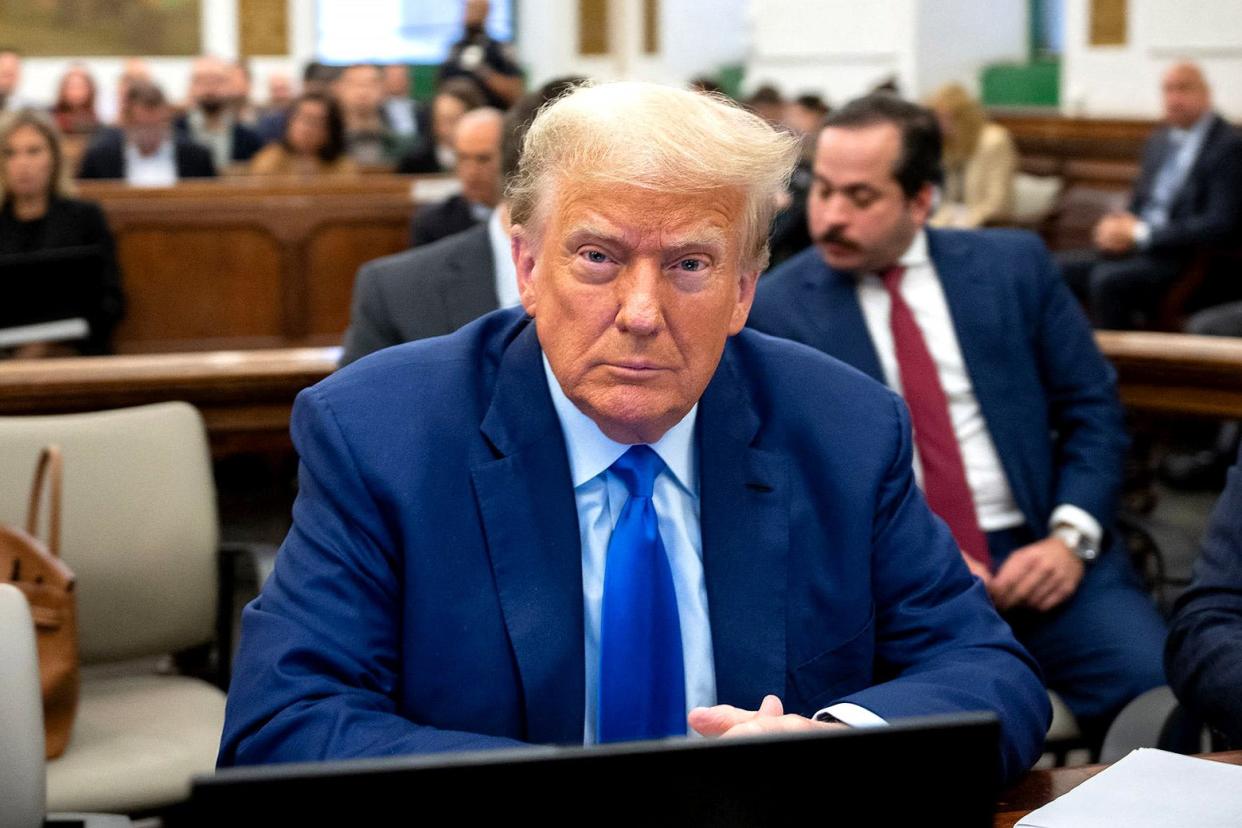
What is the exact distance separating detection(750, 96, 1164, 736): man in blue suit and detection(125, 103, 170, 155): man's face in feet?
23.3

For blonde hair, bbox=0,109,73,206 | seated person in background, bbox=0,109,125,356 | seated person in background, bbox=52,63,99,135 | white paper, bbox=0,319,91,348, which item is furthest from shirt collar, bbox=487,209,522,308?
Result: seated person in background, bbox=52,63,99,135

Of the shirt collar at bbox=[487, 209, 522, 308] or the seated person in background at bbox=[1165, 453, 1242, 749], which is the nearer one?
the seated person in background at bbox=[1165, 453, 1242, 749]

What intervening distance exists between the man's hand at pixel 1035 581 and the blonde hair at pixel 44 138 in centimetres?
446

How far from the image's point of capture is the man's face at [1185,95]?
7715 millimetres

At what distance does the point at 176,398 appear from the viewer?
3.60 m

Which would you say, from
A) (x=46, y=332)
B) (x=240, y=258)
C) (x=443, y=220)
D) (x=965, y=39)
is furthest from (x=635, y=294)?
(x=965, y=39)

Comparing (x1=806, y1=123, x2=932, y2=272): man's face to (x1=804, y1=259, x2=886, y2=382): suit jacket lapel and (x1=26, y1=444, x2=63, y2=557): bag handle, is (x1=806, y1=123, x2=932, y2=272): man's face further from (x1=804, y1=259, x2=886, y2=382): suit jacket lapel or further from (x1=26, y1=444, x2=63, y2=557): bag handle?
(x1=26, y1=444, x2=63, y2=557): bag handle

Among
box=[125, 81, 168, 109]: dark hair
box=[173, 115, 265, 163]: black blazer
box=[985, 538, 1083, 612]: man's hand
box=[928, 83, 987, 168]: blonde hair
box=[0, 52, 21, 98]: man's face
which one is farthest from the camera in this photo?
box=[0, 52, 21, 98]: man's face

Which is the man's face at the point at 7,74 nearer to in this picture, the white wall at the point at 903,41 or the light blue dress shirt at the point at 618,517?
the white wall at the point at 903,41

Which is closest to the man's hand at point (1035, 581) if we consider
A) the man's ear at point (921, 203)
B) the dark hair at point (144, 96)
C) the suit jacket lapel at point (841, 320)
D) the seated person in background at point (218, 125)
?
the suit jacket lapel at point (841, 320)

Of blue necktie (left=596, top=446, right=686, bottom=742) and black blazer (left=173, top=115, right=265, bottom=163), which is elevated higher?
black blazer (left=173, top=115, right=265, bottom=163)

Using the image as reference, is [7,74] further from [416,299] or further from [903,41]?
[416,299]

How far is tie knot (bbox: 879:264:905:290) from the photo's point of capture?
10.8ft

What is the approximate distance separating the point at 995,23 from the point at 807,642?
1157 cm
